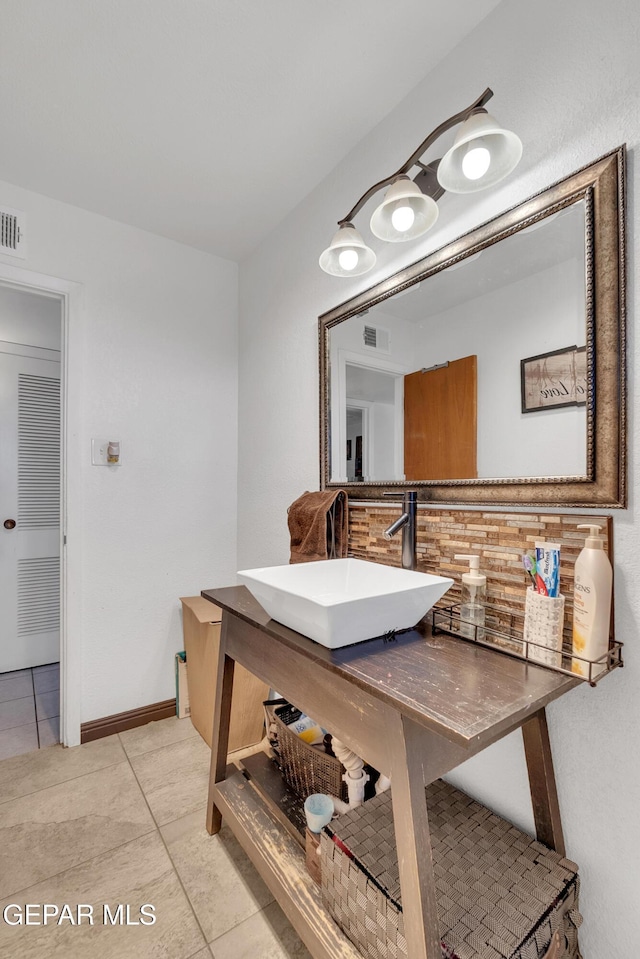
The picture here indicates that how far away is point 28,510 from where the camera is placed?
2.82m

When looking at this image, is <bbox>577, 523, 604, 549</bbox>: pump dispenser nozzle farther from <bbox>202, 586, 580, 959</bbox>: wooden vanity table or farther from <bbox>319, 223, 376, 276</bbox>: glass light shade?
<bbox>319, 223, 376, 276</bbox>: glass light shade

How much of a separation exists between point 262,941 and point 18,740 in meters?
1.53

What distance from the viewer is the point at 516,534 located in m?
1.07

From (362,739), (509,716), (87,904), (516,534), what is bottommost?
(87,904)

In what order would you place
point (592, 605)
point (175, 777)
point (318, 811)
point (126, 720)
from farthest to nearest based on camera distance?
point (126, 720), point (175, 777), point (318, 811), point (592, 605)

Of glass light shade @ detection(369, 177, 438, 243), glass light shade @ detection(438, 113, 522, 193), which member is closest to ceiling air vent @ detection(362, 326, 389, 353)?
glass light shade @ detection(369, 177, 438, 243)

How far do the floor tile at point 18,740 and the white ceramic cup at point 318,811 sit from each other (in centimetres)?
148

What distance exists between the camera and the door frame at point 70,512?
1.96 meters

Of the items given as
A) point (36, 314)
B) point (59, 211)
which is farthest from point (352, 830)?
point (36, 314)

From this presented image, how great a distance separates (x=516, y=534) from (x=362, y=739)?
1.92ft

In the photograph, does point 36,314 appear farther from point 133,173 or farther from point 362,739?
point 362,739

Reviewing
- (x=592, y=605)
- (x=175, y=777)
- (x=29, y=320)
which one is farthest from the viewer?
(x=29, y=320)

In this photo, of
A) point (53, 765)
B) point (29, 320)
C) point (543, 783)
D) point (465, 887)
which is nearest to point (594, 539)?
point (543, 783)

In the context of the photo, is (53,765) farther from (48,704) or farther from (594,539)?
(594,539)
